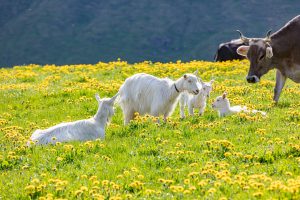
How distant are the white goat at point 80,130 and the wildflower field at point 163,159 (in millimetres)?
376

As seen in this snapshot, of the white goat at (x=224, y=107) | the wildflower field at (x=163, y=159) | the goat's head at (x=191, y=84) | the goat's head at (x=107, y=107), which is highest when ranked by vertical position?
the goat's head at (x=191, y=84)

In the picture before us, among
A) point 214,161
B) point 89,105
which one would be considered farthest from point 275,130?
point 89,105

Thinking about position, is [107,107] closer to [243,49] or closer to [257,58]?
[257,58]

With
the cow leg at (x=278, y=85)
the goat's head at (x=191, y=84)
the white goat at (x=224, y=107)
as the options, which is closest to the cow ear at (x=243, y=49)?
the cow leg at (x=278, y=85)

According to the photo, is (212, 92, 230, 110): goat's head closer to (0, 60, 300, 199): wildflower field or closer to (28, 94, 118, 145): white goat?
(0, 60, 300, 199): wildflower field

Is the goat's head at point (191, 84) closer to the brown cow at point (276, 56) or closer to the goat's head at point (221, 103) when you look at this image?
the goat's head at point (221, 103)

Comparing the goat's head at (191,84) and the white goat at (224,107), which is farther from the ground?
the goat's head at (191,84)

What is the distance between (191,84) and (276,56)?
4843 millimetres

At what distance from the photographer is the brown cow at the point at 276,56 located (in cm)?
2011

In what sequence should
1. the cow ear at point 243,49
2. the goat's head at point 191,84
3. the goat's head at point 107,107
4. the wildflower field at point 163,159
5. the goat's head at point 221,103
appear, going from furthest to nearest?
the cow ear at point 243,49 < the goat's head at point 221,103 < the goat's head at point 191,84 < the goat's head at point 107,107 < the wildflower field at point 163,159

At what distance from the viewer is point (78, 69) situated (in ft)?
105

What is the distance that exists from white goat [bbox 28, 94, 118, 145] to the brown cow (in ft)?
21.5

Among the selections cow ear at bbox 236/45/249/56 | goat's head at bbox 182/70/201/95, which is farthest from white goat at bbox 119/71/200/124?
cow ear at bbox 236/45/249/56

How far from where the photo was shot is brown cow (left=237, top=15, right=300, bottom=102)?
20.1 m
